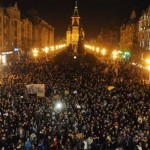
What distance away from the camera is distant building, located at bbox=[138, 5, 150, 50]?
68.9 metres

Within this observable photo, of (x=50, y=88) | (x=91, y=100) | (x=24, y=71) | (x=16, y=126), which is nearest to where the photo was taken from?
(x=16, y=126)

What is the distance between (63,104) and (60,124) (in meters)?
6.12

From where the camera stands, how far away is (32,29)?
112 metres

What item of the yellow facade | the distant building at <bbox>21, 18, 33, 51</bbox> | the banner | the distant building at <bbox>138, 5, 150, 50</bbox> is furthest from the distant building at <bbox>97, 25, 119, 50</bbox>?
the banner

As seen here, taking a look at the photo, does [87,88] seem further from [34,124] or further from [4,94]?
[34,124]

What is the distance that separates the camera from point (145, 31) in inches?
2813

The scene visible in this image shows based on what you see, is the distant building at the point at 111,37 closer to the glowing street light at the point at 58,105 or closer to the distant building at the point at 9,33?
the distant building at the point at 9,33

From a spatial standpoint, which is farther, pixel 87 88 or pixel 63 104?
pixel 87 88

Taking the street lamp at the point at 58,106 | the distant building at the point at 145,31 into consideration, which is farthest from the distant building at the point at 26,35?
the street lamp at the point at 58,106

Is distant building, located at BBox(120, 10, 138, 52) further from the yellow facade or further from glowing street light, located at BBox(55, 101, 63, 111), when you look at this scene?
glowing street light, located at BBox(55, 101, 63, 111)

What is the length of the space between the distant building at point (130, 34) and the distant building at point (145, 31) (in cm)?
448

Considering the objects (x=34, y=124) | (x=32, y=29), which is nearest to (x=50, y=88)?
(x=34, y=124)

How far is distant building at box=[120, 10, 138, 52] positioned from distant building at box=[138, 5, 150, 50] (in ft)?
14.7

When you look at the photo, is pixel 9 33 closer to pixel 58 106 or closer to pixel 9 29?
pixel 9 29
